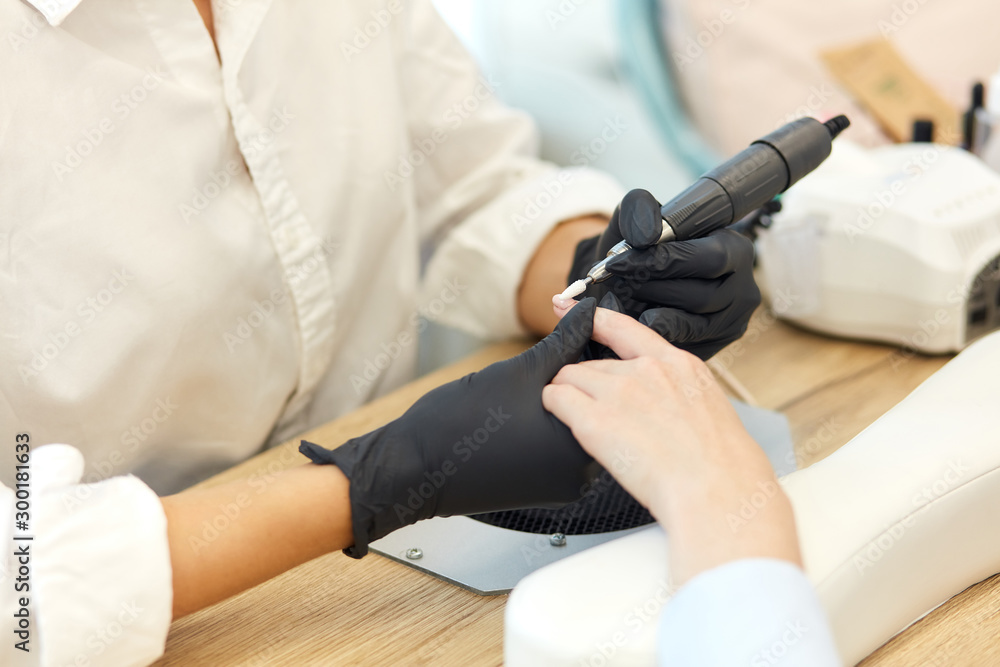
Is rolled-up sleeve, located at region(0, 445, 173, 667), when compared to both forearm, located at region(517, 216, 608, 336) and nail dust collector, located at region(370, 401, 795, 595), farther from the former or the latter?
forearm, located at region(517, 216, 608, 336)

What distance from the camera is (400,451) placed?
0.58 m

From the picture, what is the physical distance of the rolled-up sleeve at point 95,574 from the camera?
509mm

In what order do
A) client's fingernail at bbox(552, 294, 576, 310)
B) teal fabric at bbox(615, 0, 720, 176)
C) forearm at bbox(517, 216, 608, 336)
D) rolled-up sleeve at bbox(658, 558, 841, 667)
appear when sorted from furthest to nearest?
teal fabric at bbox(615, 0, 720, 176), forearm at bbox(517, 216, 608, 336), client's fingernail at bbox(552, 294, 576, 310), rolled-up sleeve at bbox(658, 558, 841, 667)

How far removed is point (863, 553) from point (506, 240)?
62 centimetres

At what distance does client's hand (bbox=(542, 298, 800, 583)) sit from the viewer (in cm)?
51

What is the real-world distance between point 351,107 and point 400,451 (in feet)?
1.67

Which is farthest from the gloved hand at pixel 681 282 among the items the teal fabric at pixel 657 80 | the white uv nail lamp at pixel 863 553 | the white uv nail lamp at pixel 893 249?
the teal fabric at pixel 657 80

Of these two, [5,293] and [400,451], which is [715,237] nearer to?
[400,451]

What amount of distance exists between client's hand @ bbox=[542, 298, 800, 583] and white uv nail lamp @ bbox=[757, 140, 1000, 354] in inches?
16.8

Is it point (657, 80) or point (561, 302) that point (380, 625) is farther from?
point (657, 80)

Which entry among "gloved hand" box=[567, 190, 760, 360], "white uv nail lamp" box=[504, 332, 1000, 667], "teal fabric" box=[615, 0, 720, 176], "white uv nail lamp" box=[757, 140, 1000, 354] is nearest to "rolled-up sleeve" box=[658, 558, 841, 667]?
"white uv nail lamp" box=[504, 332, 1000, 667]

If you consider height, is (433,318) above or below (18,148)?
below

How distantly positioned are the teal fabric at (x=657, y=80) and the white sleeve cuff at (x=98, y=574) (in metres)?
1.20

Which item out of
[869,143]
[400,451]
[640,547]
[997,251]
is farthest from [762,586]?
[869,143]
